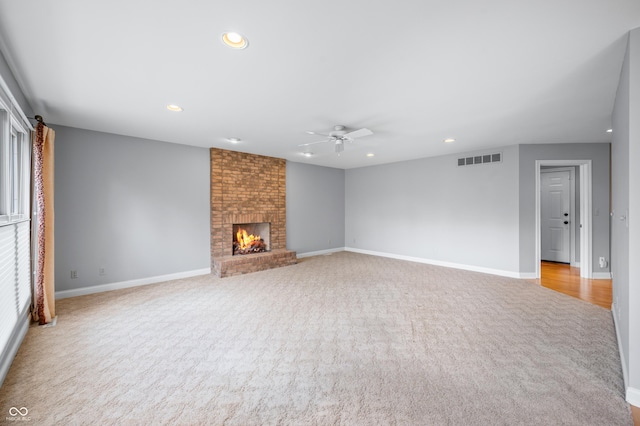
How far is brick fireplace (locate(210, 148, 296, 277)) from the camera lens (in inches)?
213

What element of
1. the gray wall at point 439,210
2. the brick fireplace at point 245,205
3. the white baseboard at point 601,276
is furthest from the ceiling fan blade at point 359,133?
the white baseboard at point 601,276

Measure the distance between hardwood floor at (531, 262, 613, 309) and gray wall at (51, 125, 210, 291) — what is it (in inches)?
240

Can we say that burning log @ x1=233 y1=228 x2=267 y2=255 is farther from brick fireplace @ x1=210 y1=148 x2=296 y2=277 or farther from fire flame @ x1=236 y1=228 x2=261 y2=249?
brick fireplace @ x1=210 y1=148 x2=296 y2=277

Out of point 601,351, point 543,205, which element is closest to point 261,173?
point 601,351

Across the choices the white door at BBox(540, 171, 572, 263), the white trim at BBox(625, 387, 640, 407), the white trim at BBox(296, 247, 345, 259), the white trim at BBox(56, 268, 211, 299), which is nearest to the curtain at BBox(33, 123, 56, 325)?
the white trim at BBox(56, 268, 211, 299)

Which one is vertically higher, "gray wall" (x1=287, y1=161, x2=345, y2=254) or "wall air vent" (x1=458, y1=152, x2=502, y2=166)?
"wall air vent" (x1=458, y1=152, x2=502, y2=166)

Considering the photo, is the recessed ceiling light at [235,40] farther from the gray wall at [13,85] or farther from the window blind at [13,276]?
the window blind at [13,276]

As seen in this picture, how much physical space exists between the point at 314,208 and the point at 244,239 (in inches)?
80.9

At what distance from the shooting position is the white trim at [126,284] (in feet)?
13.1

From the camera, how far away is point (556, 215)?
6.43 m

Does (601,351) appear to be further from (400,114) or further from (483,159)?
(483,159)

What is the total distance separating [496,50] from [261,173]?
483cm

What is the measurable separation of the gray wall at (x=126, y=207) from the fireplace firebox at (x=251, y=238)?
722mm

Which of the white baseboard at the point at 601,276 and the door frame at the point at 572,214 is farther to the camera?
the door frame at the point at 572,214
